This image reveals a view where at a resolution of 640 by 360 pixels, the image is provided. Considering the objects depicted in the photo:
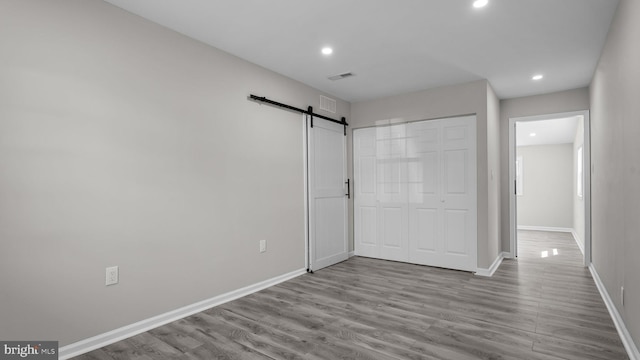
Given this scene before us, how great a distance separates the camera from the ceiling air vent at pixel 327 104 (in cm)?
478

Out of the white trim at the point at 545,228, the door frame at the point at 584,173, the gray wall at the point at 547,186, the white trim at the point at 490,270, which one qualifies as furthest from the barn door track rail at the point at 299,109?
the white trim at the point at 545,228

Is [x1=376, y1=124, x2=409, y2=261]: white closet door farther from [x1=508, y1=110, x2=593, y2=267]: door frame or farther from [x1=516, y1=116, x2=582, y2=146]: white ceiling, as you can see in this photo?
[x1=516, y1=116, x2=582, y2=146]: white ceiling

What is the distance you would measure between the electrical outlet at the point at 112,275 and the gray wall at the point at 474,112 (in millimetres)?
3961

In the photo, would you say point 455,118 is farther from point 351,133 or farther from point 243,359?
point 243,359

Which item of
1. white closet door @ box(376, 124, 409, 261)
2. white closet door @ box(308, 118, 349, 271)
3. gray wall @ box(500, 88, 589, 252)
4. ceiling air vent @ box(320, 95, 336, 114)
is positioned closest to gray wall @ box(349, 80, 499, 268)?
white closet door @ box(376, 124, 409, 261)

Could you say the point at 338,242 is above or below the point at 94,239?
below

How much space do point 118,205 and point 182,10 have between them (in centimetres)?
161

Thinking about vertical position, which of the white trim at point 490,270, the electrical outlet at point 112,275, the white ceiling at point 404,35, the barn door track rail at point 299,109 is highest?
the white ceiling at point 404,35

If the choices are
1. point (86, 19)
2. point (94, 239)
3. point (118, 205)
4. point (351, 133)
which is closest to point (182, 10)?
point (86, 19)

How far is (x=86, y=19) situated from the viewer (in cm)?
237

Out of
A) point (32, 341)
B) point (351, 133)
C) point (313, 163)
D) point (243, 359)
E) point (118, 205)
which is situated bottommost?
point (243, 359)

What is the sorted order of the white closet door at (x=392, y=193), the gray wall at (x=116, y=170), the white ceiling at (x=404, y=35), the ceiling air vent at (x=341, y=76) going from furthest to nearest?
the white closet door at (x=392, y=193) < the ceiling air vent at (x=341, y=76) < the white ceiling at (x=404, y=35) < the gray wall at (x=116, y=170)

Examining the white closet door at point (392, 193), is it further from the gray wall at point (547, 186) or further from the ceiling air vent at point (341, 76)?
the gray wall at point (547, 186)

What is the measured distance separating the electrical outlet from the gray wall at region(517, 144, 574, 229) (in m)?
9.62
